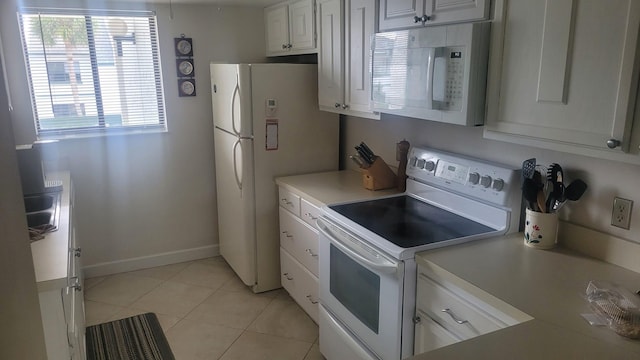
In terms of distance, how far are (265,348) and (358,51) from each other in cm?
182

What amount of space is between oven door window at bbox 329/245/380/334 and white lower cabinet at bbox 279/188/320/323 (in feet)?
1.35

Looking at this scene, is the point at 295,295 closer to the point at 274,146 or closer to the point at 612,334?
the point at 274,146

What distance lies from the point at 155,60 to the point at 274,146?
49.9 inches

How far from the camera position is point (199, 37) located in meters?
3.71

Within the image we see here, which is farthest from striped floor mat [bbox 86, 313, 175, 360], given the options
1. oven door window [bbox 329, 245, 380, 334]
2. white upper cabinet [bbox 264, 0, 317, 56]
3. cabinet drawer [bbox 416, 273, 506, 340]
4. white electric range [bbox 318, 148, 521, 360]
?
white upper cabinet [bbox 264, 0, 317, 56]

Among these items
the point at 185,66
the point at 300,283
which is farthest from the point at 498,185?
the point at 185,66

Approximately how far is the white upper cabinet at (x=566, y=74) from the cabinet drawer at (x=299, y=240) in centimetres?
136

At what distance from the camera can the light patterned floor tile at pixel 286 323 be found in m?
2.93

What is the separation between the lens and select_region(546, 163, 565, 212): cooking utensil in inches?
72.2

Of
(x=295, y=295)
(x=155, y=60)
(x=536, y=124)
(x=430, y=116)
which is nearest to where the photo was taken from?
(x=536, y=124)

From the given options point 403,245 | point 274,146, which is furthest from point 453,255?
point 274,146

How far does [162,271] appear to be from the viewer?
387 centimetres

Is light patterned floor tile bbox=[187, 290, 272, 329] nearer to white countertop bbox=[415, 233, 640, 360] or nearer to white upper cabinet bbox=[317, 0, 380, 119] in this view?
white upper cabinet bbox=[317, 0, 380, 119]

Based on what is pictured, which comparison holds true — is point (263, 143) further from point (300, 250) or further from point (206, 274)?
point (206, 274)
